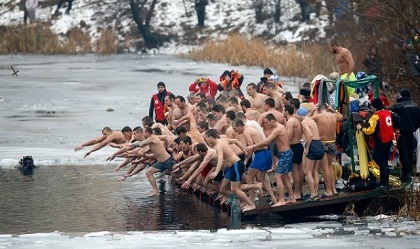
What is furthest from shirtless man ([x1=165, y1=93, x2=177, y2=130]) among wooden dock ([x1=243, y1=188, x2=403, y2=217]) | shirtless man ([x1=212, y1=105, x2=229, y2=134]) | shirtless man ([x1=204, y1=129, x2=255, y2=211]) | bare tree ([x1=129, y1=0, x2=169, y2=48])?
bare tree ([x1=129, y1=0, x2=169, y2=48])

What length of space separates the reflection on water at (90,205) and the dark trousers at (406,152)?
3.06 metres

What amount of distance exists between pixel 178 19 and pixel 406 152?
47.1 metres

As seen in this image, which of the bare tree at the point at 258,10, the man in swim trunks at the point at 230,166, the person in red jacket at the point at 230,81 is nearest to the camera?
the man in swim trunks at the point at 230,166

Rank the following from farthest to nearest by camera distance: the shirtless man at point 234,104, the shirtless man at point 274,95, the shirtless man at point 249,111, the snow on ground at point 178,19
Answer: the snow on ground at point 178,19
the shirtless man at point 274,95
the shirtless man at point 234,104
the shirtless man at point 249,111

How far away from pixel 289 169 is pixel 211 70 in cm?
2858

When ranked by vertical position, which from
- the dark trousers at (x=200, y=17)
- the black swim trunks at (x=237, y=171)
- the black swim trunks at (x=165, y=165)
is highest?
the dark trousers at (x=200, y=17)

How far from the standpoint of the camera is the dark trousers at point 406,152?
1777 centimetres

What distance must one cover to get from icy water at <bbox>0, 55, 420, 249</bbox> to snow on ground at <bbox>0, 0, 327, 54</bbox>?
22.0m

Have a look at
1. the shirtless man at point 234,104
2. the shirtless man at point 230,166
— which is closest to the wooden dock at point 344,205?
the shirtless man at point 230,166

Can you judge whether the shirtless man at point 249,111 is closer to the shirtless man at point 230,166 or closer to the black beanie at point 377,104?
the shirtless man at point 230,166

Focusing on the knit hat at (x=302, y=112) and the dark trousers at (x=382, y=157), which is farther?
the knit hat at (x=302, y=112)

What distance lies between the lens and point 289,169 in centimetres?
1780

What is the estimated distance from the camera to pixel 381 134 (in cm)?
1725

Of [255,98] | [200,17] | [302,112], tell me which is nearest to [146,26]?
[200,17]
